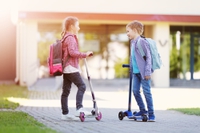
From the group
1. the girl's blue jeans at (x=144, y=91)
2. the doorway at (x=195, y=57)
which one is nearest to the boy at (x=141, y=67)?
the girl's blue jeans at (x=144, y=91)

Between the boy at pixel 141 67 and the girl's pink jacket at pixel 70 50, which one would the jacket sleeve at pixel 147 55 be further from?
the girl's pink jacket at pixel 70 50

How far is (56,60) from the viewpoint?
9.61 m

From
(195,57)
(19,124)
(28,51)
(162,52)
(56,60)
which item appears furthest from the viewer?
(195,57)

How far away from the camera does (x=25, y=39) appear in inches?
995

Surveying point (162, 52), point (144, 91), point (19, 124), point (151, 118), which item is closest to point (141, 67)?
point (144, 91)

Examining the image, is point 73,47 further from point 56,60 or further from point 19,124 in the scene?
point 19,124

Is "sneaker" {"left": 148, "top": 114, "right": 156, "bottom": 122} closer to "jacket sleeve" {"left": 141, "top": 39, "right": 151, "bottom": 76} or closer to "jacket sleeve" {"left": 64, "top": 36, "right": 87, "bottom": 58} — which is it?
"jacket sleeve" {"left": 141, "top": 39, "right": 151, "bottom": 76}

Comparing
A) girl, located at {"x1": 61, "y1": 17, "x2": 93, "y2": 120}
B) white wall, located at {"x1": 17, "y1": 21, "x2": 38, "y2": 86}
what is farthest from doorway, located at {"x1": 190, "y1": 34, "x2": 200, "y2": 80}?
girl, located at {"x1": 61, "y1": 17, "x2": 93, "y2": 120}

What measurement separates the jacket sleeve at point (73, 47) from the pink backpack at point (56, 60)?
5.2 inches
